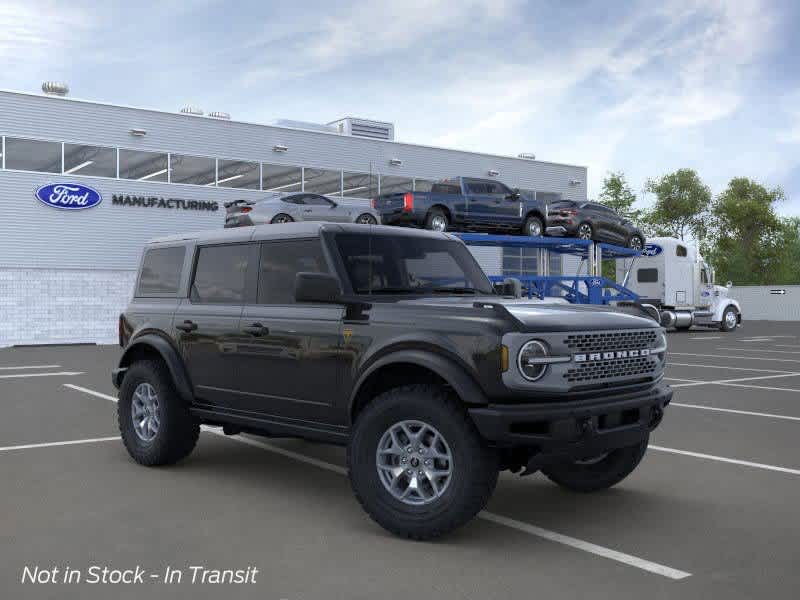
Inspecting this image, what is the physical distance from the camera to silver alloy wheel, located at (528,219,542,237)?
24.0 metres

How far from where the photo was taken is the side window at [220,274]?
6.61 meters

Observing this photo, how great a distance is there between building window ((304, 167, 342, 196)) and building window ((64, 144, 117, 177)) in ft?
24.6

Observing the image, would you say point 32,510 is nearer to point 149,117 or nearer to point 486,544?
point 486,544

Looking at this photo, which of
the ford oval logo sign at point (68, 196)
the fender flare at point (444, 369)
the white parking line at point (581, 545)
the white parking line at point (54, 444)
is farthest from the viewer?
the ford oval logo sign at point (68, 196)

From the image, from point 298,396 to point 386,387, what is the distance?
0.71 metres

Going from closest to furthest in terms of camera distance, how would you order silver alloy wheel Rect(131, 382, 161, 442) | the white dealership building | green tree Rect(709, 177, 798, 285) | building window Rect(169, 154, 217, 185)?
silver alloy wheel Rect(131, 382, 161, 442), the white dealership building, building window Rect(169, 154, 217, 185), green tree Rect(709, 177, 798, 285)

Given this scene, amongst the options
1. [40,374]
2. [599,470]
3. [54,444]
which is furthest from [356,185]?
[599,470]

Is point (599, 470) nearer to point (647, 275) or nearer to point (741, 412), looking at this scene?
point (741, 412)

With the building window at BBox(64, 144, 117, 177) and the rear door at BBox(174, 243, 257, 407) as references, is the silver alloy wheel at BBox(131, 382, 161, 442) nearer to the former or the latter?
the rear door at BBox(174, 243, 257, 407)

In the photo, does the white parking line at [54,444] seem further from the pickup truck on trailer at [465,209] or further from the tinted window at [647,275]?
the tinted window at [647,275]

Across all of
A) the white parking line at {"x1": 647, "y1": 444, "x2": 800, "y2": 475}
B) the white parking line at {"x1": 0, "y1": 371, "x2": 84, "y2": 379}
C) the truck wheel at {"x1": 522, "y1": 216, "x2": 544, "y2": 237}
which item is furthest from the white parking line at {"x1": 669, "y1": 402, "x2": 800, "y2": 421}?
the truck wheel at {"x1": 522, "y1": 216, "x2": 544, "y2": 237}

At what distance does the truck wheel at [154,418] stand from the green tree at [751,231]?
69654 mm

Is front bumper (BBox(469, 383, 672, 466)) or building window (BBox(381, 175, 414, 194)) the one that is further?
building window (BBox(381, 175, 414, 194))

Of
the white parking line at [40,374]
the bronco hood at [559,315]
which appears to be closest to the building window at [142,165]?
the white parking line at [40,374]
